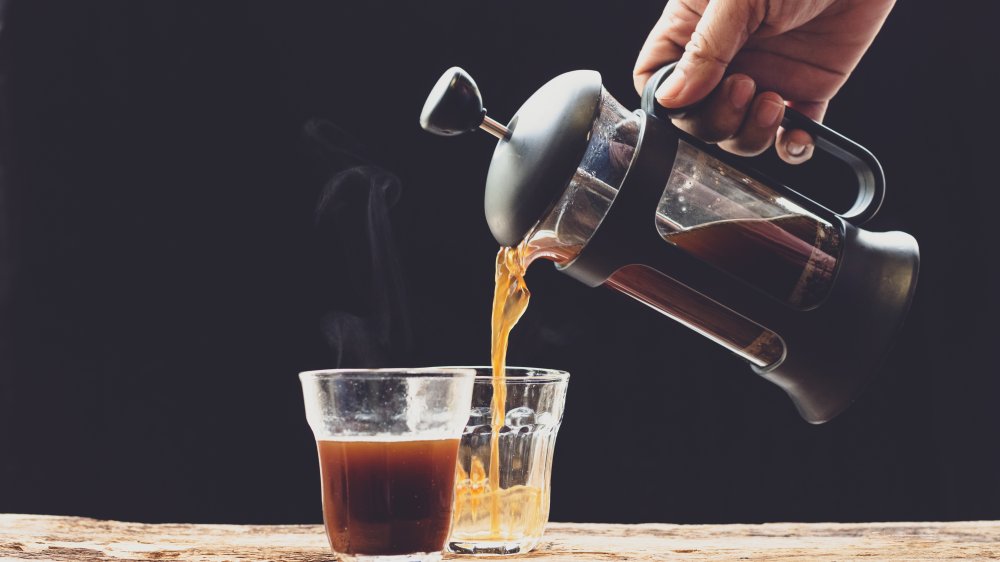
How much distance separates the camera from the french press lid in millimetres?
963

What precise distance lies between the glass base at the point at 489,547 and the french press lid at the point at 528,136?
33 cm

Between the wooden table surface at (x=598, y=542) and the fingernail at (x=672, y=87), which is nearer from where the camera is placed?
the wooden table surface at (x=598, y=542)

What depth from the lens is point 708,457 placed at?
203 cm

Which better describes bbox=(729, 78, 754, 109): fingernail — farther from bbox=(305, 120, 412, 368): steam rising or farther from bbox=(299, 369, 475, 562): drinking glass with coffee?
bbox=(305, 120, 412, 368): steam rising

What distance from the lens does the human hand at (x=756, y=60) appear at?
3.97 feet

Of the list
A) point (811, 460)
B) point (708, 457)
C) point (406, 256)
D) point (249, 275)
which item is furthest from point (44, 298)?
point (811, 460)

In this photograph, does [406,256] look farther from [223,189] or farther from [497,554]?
[497,554]

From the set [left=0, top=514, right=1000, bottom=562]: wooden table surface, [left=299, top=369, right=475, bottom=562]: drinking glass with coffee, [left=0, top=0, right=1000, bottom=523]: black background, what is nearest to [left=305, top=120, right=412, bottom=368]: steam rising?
[left=0, top=0, right=1000, bottom=523]: black background

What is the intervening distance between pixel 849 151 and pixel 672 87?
0.81 ft

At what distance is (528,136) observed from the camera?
98cm

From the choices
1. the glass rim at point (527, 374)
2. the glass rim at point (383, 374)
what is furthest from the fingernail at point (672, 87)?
the glass rim at point (383, 374)

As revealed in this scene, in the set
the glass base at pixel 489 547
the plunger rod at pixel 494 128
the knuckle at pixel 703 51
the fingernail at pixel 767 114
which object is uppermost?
the knuckle at pixel 703 51

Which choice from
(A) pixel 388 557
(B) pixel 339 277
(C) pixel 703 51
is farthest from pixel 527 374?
(B) pixel 339 277

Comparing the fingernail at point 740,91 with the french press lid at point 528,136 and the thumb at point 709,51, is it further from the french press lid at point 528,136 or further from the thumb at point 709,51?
the french press lid at point 528,136
